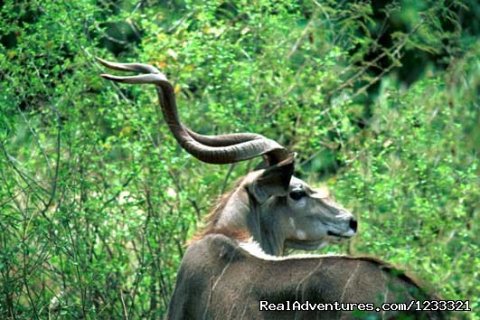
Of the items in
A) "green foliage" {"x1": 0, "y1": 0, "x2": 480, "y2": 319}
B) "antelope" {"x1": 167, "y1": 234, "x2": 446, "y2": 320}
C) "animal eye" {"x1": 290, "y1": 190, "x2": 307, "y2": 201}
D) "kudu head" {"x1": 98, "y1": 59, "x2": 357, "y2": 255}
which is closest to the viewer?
"antelope" {"x1": 167, "y1": 234, "x2": 446, "y2": 320}

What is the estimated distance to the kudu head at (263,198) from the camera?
7.00 metres

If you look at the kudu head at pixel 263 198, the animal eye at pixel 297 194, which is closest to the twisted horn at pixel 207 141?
the kudu head at pixel 263 198

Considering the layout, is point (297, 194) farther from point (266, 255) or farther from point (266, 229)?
point (266, 255)

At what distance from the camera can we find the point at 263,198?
7133mm

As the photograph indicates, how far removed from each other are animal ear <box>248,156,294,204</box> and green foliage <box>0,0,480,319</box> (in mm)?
912

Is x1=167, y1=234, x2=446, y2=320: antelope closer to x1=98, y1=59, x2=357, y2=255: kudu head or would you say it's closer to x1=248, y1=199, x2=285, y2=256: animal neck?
x1=98, y1=59, x2=357, y2=255: kudu head

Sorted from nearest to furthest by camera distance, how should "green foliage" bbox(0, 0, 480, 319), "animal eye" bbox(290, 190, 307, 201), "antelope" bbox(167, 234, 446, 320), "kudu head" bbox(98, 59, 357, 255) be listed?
1. "antelope" bbox(167, 234, 446, 320)
2. "kudu head" bbox(98, 59, 357, 255)
3. "animal eye" bbox(290, 190, 307, 201)
4. "green foliage" bbox(0, 0, 480, 319)

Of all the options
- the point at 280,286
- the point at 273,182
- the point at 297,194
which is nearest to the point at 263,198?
the point at 273,182

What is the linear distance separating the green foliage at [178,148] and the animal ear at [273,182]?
0.91 metres

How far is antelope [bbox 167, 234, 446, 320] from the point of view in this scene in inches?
215

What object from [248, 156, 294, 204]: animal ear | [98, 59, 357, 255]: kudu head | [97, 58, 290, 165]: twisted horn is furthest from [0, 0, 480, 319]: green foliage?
[248, 156, 294, 204]: animal ear

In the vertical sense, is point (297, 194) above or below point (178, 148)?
above

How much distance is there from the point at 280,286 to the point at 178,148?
2.83 meters

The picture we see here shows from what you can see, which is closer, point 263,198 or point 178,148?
point 263,198
